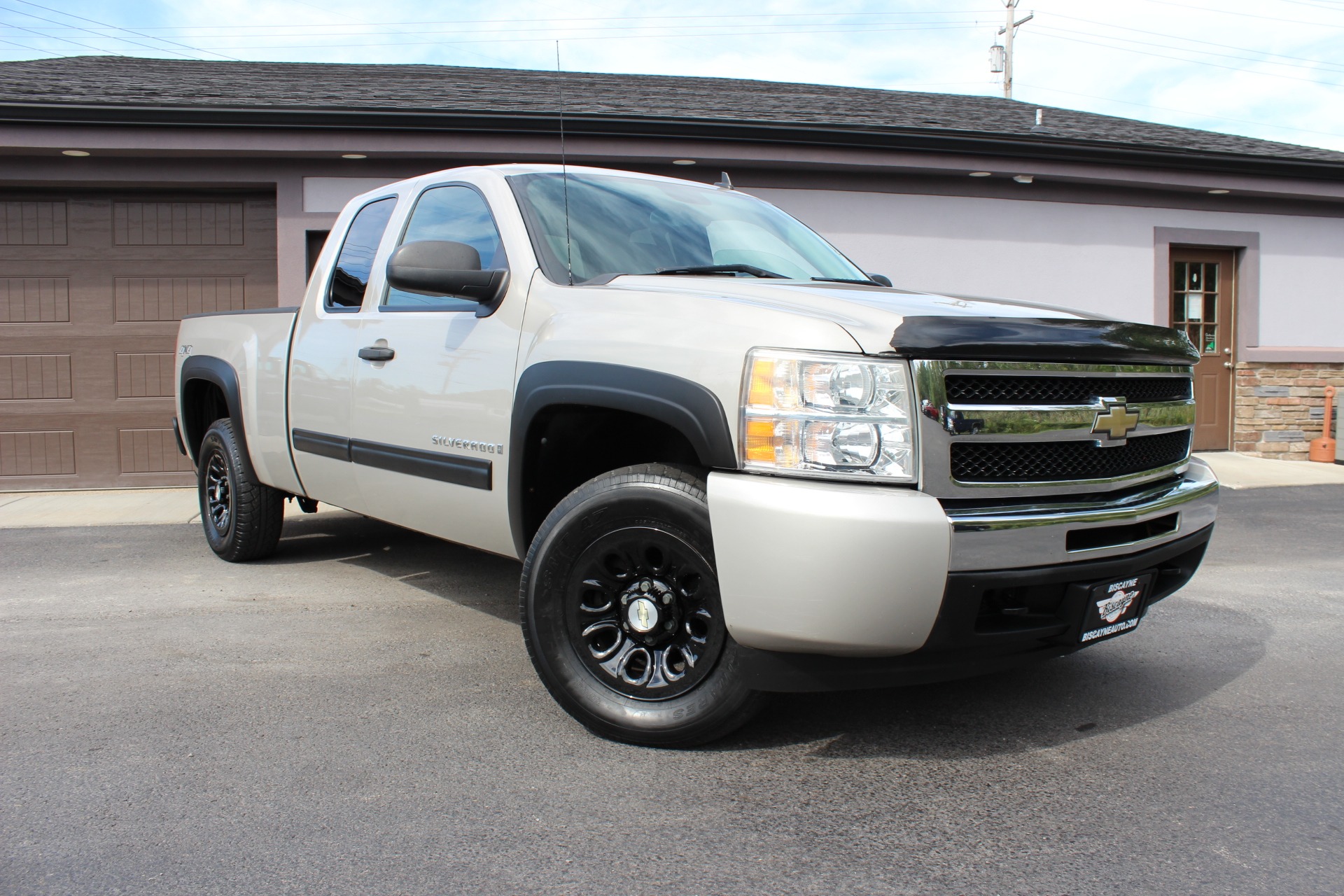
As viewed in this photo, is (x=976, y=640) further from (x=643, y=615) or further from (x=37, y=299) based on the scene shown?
(x=37, y=299)

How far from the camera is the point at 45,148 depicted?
8617mm

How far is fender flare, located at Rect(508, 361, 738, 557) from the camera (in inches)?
103

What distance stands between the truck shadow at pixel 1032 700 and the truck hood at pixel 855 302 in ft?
4.01

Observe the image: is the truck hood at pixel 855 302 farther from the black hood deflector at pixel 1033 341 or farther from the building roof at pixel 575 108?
the building roof at pixel 575 108

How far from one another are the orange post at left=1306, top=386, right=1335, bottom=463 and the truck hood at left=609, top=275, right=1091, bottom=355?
1031 centimetres

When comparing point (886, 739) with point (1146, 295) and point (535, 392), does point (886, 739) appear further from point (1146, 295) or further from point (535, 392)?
point (1146, 295)

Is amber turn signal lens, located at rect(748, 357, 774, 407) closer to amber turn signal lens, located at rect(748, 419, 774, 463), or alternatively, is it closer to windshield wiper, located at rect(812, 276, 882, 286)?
amber turn signal lens, located at rect(748, 419, 774, 463)

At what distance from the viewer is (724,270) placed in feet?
11.7

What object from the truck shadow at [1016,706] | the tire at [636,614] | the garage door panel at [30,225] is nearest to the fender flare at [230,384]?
the tire at [636,614]

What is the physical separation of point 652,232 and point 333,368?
1.56 metres

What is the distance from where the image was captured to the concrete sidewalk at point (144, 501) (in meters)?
7.51

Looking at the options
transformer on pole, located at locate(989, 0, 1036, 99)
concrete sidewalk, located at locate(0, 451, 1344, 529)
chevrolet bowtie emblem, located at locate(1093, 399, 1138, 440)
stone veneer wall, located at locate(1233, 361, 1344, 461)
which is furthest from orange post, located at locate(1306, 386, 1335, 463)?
transformer on pole, located at locate(989, 0, 1036, 99)

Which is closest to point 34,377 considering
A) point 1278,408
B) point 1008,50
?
point 1278,408

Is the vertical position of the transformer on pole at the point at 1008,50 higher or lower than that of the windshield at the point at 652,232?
higher
